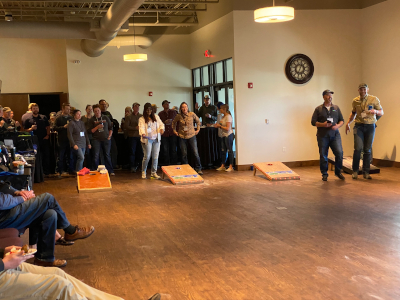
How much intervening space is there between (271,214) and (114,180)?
14.4 feet

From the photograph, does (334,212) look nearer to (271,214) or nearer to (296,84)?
(271,214)

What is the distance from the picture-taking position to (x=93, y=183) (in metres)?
7.96

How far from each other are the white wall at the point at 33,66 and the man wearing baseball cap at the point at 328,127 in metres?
9.21

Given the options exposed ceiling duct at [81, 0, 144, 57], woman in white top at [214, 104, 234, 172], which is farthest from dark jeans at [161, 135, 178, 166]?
exposed ceiling duct at [81, 0, 144, 57]

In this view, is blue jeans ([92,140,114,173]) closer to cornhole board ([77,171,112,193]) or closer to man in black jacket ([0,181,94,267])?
cornhole board ([77,171,112,193])

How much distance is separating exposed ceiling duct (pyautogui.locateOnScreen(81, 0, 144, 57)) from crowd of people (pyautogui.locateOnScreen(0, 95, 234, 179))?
1590 mm

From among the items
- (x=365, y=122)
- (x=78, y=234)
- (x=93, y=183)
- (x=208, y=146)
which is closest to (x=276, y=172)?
(x=365, y=122)

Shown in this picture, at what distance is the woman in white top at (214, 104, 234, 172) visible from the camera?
9.54 m

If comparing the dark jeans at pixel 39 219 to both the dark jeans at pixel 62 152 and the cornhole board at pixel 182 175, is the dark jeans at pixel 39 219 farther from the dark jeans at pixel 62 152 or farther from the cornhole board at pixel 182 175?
the dark jeans at pixel 62 152

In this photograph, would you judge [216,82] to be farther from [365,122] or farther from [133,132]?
[365,122]

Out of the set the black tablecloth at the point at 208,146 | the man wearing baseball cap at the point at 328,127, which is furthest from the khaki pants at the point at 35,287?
the black tablecloth at the point at 208,146

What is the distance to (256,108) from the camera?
998 centimetres

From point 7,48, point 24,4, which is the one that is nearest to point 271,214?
point 24,4

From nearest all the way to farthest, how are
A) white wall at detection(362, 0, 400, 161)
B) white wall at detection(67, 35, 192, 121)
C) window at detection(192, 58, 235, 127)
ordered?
white wall at detection(362, 0, 400, 161)
window at detection(192, 58, 235, 127)
white wall at detection(67, 35, 192, 121)
